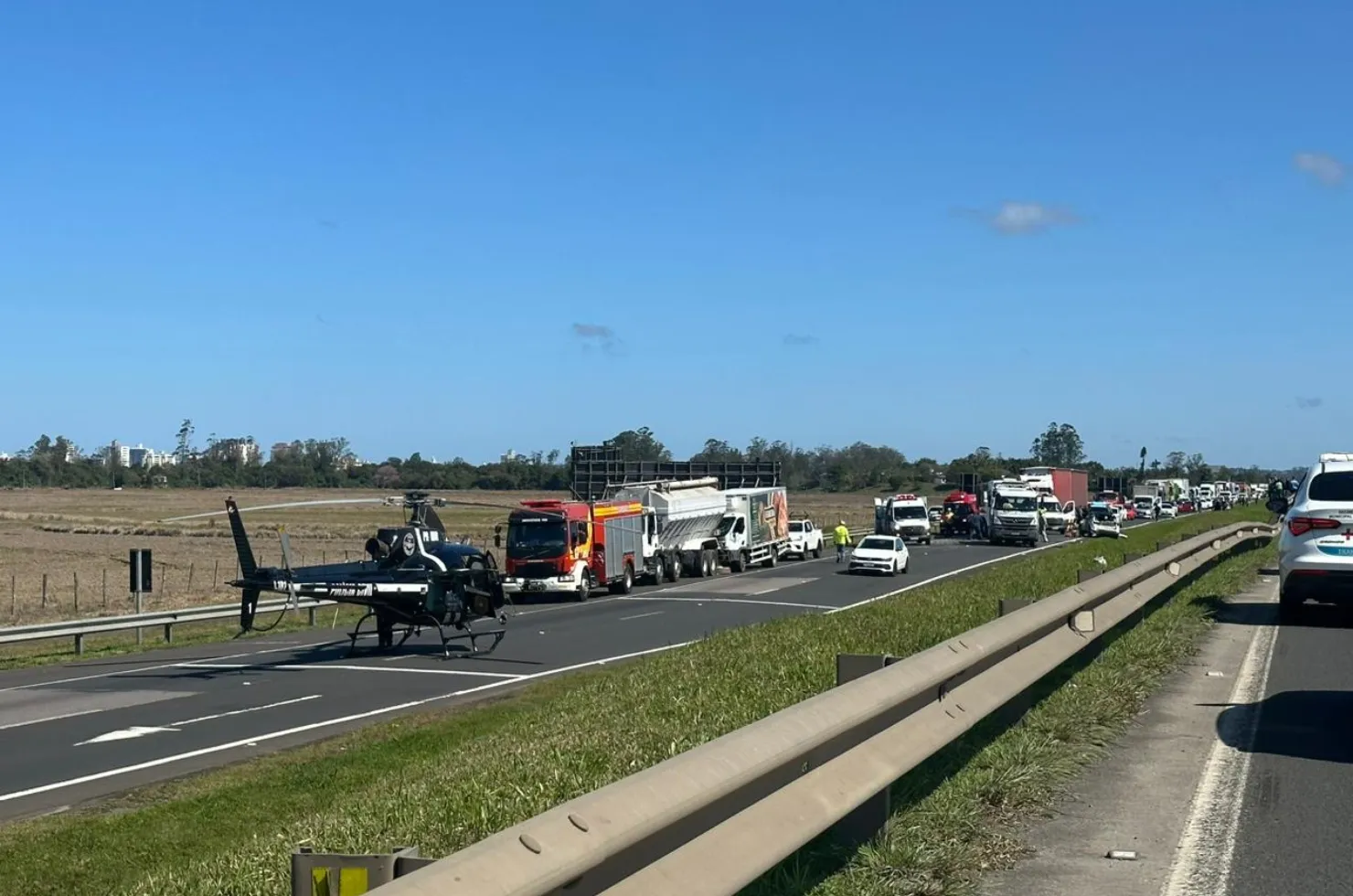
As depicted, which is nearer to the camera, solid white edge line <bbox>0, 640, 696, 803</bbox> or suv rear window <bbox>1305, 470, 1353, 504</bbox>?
solid white edge line <bbox>0, 640, 696, 803</bbox>

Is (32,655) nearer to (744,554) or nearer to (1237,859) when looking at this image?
(1237,859)

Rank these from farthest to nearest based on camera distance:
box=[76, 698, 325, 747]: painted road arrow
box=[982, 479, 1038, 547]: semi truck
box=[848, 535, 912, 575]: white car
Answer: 1. box=[982, 479, 1038, 547]: semi truck
2. box=[848, 535, 912, 575]: white car
3. box=[76, 698, 325, 747]: painted road arrow

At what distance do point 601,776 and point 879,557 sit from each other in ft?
140

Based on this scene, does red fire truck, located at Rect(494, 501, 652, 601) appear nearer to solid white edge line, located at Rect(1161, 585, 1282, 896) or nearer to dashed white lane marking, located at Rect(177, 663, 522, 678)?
dashed white lane marking, located at Rect(177, 663, 522, 678)

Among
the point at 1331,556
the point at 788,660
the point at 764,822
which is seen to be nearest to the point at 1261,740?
the point at 788,660

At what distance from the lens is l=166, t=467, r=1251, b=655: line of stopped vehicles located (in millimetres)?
24234

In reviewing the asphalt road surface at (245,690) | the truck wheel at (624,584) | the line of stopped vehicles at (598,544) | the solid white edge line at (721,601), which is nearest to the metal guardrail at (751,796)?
the asphalt road surface at (245,690)

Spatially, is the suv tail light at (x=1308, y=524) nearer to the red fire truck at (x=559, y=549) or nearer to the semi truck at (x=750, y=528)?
the red fire truck at (x=559, y=549)

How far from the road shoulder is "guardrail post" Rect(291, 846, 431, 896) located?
11.4 ft

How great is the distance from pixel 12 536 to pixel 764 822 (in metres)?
78.5

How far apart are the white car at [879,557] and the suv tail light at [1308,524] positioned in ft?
106

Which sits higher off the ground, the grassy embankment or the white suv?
the white suv

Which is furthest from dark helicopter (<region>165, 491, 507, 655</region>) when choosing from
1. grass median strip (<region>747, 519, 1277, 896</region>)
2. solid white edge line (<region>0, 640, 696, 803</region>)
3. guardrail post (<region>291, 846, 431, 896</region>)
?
guardrail post (<region>291, 846, 431, 896</region>)

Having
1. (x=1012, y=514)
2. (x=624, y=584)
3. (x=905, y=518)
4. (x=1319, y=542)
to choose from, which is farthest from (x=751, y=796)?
(x=905, y=518)
